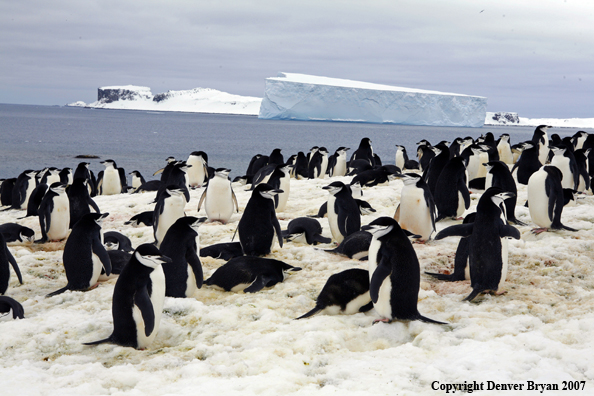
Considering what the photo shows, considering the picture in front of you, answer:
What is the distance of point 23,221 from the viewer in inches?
347

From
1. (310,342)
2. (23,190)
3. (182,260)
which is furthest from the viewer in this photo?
(23,190)

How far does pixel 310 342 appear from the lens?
128 inches

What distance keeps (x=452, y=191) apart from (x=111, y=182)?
9529 millimetres

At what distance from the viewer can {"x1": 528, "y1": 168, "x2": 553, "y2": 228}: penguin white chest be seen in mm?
5930

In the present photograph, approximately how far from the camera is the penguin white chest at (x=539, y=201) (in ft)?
19.5

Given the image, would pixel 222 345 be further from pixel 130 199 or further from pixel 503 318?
pixel 130 199

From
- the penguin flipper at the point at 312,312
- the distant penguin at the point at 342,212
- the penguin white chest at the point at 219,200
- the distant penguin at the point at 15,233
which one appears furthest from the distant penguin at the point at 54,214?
the penguin flipper at the point at 312,312

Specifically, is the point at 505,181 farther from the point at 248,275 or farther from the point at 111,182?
the point at 111,182

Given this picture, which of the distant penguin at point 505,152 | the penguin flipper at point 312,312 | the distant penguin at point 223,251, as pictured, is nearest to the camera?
the penguin flipper at point 312,312

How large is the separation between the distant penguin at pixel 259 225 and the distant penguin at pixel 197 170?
7.08m

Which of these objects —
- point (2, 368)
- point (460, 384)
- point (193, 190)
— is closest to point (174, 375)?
point (2, 368)

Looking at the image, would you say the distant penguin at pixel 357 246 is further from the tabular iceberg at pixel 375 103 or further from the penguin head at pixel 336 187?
the tabular iceberg at pixel 375 103

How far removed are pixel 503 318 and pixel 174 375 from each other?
2296mm

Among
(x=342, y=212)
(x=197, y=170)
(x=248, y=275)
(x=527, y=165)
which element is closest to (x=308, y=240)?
(x=342, y=212)
